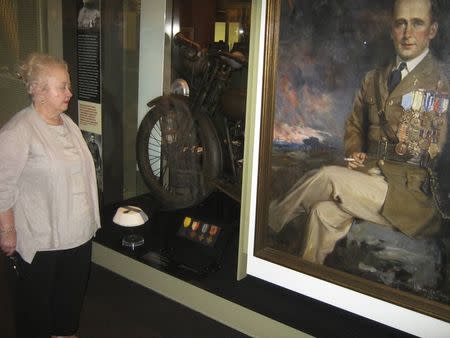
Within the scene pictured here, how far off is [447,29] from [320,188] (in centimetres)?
80

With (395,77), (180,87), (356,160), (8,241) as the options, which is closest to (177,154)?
(180,87)

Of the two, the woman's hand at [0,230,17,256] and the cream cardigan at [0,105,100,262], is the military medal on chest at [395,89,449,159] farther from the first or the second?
the woman's hand at [0,230,17,256]

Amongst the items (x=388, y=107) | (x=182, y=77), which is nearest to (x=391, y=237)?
(x=388, y=107)

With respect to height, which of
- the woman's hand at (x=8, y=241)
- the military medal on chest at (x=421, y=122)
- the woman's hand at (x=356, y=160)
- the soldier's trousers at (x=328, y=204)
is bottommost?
the woman's hand at (x=8, y=241)

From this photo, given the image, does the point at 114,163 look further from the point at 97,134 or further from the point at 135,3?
the point at 135,3

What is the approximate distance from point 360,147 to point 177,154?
152 centimetres

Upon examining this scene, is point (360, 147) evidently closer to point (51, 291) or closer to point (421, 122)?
point (421, 122)

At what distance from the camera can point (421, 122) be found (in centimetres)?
159

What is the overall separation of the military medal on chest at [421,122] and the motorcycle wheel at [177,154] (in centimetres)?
135

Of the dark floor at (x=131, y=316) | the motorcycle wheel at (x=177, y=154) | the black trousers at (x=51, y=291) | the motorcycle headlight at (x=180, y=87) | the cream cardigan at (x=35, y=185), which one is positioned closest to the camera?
the cream cardigan at (x=35, y=185)

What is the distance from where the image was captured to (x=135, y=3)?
3062mm

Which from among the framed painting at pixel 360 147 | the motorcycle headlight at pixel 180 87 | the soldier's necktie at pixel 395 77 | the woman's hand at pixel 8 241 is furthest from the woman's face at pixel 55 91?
the soldier's necktie at pixel 395 77

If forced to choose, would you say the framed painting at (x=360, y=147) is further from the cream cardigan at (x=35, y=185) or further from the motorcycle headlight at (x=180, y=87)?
the motorcycle headlight at (x=180, y=87)

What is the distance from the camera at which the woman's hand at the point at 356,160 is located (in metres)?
1.76
